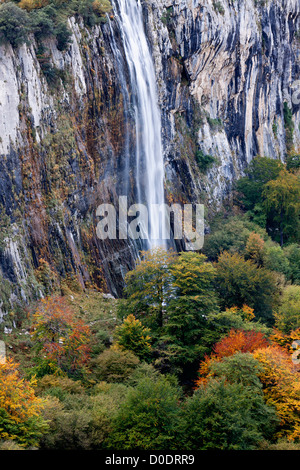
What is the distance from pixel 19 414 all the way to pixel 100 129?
18.8 metres

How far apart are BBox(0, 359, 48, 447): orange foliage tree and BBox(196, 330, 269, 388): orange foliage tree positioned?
7.61 meters

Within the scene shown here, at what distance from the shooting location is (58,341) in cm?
1825

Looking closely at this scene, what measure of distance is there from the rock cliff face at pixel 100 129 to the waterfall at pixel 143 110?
0.88m

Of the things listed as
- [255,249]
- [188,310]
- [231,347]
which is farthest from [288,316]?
[255,249]

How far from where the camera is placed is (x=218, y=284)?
28984 mm

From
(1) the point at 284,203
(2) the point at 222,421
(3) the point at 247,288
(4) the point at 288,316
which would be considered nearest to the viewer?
(2) the point at 222,421

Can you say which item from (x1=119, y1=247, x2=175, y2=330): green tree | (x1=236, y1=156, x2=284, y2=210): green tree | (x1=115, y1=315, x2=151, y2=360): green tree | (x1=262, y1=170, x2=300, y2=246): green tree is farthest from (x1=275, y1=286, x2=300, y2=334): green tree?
(x1=236, y1=156, x2=284, y2=210): green tree

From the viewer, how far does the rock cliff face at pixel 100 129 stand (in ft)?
74.9

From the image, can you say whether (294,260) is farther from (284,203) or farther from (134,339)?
(134,339)

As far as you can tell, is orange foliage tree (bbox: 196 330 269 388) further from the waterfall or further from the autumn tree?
the autumn tree

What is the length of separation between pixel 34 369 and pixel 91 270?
10.00m

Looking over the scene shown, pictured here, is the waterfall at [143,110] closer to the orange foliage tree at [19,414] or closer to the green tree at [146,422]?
the green tree at [146,422]
